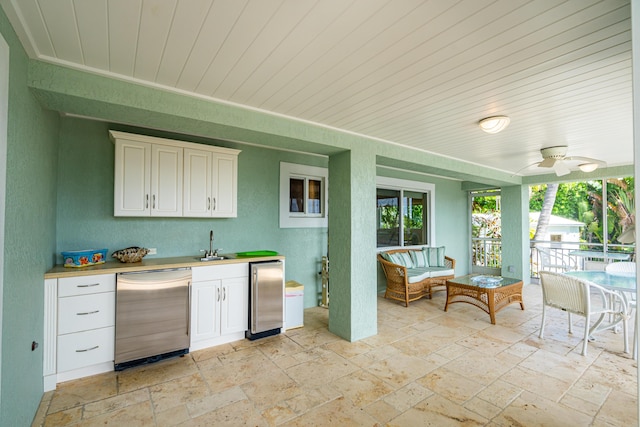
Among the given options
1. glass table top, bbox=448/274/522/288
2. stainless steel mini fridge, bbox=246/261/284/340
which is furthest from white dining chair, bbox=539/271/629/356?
stainless steel mini fridge, bbox=246/261/284/340

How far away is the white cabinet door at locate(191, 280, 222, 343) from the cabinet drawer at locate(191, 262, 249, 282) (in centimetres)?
5

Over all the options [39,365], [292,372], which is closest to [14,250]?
[39,365]

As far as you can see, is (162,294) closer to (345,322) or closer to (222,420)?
(222,420)

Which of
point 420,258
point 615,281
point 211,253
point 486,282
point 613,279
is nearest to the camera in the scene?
point 615,281

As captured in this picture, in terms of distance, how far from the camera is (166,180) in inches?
127

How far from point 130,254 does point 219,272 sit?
909 mm

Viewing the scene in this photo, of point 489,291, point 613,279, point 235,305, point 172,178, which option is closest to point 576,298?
point 613,279

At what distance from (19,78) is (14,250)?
1008mm

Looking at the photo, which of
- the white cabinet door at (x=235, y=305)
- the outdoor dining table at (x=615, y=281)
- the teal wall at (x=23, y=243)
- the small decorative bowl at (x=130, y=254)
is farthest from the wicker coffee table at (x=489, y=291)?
the teal wall at (x=23, y=243)

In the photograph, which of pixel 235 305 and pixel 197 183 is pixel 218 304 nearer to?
pixel 235 305

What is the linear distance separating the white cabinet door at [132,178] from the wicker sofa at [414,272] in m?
3.78

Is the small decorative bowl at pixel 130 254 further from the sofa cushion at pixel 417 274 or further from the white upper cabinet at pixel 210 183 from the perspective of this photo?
the sofa cushion at pixel 417 274

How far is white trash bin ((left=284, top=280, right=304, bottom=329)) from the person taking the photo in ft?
12.6

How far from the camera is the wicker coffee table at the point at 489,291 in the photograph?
4.21m
